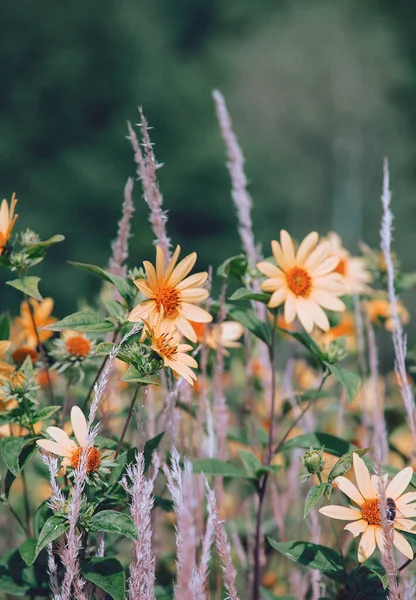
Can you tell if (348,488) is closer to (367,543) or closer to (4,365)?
(367,543)

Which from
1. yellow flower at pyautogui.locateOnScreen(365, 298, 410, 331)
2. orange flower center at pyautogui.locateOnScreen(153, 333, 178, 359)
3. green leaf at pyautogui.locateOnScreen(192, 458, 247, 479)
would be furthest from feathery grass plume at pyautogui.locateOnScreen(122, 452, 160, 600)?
yellow flower at pyautogui.locateOnScreen(365, 298, 410, 331)

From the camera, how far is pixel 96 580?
644 mm

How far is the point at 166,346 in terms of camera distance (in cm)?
67

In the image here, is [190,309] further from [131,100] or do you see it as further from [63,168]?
[131,100]

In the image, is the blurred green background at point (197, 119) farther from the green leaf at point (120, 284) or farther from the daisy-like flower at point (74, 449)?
the daisy-like flower at point (74, 449)

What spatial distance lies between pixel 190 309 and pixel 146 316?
8cm

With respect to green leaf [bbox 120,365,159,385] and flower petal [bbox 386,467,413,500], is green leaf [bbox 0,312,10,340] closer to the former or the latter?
green leaf [bbox 120,365,159,385]

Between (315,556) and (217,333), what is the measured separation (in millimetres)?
312

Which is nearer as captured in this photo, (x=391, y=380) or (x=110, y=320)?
(x=110, y=320)

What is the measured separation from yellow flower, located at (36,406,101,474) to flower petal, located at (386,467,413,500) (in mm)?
291

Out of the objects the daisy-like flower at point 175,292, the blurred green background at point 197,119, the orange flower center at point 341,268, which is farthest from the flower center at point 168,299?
the blurred green background at point 197,119

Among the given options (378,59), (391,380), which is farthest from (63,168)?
(391,380)

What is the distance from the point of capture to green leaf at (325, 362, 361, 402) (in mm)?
772

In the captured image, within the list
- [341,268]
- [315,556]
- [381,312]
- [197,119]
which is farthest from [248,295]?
[197,119]
